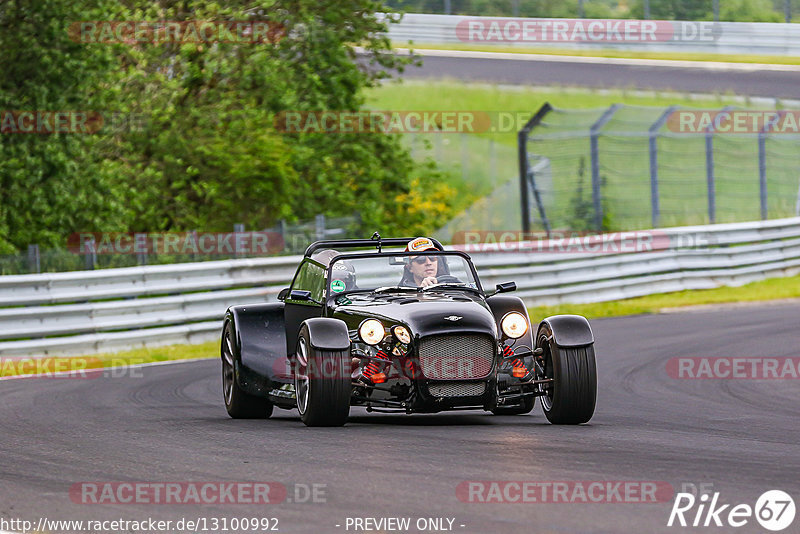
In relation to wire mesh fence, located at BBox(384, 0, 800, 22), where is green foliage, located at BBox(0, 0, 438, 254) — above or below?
below

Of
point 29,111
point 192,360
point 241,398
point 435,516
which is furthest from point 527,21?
point 435,516

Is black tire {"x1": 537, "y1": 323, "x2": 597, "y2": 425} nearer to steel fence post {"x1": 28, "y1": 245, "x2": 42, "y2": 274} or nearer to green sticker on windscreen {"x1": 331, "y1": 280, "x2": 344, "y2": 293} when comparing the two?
green sticker on windscreen {"x1": 331, "y1": 280, "x2": 344, "y2": 293}

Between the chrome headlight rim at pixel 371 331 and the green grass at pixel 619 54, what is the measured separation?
33.8 m

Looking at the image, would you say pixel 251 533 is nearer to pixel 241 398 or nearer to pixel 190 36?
pixel 241 398

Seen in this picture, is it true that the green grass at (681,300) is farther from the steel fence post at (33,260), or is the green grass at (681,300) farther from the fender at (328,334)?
the fender at (328,334)

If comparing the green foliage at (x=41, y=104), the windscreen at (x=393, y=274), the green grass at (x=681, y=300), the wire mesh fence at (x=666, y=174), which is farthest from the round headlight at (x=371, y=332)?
the wire mesh fence at (x=666, y=174)

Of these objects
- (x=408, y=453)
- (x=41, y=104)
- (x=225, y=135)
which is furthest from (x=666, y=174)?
(x=408, y=453)

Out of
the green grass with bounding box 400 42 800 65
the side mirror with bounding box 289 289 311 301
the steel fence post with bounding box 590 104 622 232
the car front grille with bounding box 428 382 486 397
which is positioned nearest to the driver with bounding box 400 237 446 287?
the side mirror with bounding box 289 289 311 301

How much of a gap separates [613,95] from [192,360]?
26.0 meters

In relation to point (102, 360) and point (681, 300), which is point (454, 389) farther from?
point (681, 300)

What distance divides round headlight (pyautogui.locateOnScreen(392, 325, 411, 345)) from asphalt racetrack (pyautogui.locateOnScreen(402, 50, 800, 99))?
30.8 m

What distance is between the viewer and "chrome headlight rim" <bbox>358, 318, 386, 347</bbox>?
30.9 feet

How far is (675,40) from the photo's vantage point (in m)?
46.0

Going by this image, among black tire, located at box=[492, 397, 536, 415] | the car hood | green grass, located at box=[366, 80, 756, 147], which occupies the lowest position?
black tire, located at box=[492, 397, 536, 415]
